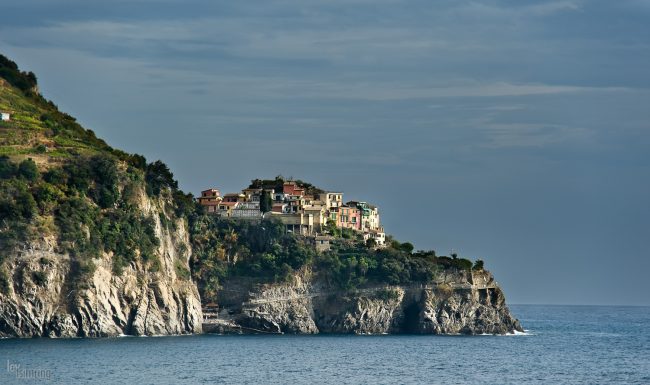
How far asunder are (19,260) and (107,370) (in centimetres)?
2562

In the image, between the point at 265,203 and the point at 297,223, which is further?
the point at 297,223

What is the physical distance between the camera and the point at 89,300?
112 metres

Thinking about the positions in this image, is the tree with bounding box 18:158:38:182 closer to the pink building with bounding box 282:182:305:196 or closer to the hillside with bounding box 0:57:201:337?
the hillside with bounding box 0:57:201:337

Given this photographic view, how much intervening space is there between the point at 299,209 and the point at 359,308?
56.4 ft

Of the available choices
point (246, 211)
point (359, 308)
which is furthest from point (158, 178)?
point (359, 308)

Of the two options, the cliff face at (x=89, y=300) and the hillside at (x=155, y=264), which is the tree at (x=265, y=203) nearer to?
the hillside at (x=155, y=264)

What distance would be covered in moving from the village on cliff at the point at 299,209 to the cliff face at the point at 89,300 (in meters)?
17.3

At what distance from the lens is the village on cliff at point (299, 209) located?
Result: 13925 cm

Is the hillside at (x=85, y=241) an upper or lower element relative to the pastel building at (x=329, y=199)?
lower

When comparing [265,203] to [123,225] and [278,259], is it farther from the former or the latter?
[123,225]

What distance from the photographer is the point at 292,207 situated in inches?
5650

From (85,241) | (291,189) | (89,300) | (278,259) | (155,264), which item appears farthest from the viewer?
(291,189)

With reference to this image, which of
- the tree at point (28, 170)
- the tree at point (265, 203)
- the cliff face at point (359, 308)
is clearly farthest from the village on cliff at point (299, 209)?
the tree at point (28, 170)

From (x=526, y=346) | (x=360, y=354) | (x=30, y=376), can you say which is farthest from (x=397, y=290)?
(x=30, y=376)
